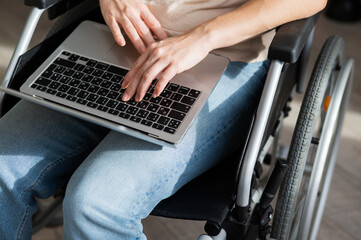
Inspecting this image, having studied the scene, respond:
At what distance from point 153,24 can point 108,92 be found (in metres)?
0.18

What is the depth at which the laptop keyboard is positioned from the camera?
87cm

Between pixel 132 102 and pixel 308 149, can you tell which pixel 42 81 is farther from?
pixel 308 149

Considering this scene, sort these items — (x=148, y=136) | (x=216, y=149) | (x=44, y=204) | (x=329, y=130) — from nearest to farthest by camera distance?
(x=148, y=136), (x=216, y=149), (x=329, y=130), (x=44, y=204)

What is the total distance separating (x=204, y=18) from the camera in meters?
1.00

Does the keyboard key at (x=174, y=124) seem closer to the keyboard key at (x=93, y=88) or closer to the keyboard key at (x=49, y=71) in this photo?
the keyboard key at (x=93, y=88)

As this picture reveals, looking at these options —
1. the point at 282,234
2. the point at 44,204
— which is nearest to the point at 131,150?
the point at 282,234

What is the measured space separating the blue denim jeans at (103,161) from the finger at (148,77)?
87 mm

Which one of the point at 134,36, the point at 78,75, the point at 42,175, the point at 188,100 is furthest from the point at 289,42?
the point at 42,175

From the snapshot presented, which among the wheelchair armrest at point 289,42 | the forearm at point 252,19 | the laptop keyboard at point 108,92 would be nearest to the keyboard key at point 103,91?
the laptop keyboard at point 108,92

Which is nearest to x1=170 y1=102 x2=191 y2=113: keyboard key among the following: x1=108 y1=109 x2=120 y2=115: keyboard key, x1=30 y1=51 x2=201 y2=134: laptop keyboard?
x1=30 y1=51 x2=201 y2=134: laptop keyboard

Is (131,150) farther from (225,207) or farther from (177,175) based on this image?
(225,207)

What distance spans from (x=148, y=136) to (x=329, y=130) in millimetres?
450

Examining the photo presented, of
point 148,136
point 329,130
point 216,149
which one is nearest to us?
point 148,136

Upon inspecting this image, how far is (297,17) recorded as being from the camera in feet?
3.02
